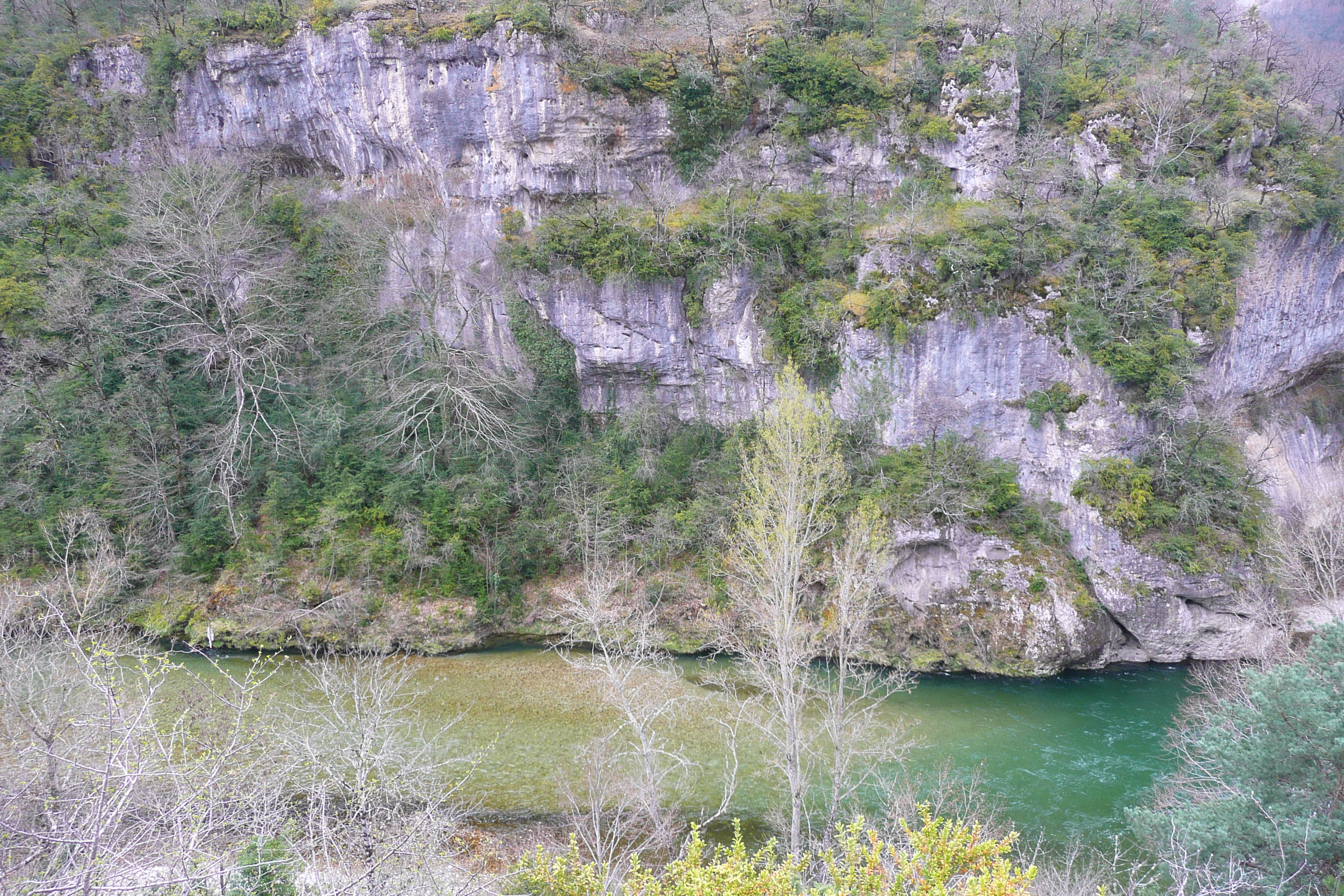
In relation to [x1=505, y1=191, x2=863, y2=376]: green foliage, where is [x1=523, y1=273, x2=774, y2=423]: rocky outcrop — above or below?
below

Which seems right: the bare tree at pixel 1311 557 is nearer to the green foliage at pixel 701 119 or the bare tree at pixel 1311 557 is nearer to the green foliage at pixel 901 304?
the green foliage at pixel 901 304

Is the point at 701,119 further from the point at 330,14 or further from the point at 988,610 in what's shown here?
the point at 988,610

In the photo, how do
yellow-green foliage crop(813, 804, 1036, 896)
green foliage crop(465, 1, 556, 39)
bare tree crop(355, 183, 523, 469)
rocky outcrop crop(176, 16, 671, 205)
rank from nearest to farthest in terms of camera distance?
yellow-green foliage crop(813, 804, 1036, 896) < bare tree crop(355, 183, 523, 469) < green foliage crop(465, 1, 556, 39) < rocky outcrop crop(176, 16, 671, 205)

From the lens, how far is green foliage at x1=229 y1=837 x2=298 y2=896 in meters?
6.66

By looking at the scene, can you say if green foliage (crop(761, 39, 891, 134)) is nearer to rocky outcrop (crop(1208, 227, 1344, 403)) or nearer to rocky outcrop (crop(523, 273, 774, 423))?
rocky outcrop (crop(523, 273, 774, 423))

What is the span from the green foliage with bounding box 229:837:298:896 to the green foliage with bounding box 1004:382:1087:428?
19333 millimetres

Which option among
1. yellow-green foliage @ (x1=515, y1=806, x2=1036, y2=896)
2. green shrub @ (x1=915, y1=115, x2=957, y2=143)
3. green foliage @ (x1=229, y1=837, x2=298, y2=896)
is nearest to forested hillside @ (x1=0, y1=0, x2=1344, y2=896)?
green shrub @ (x1=915, y1=115, x2=957, y2=143)

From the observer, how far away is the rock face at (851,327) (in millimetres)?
17328

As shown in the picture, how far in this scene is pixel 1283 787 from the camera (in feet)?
26.2

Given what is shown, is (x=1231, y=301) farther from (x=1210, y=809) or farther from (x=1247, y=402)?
(x=1210, y=809)

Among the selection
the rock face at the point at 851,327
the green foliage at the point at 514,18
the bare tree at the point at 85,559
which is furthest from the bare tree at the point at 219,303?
the green foliage at the point at 514,18

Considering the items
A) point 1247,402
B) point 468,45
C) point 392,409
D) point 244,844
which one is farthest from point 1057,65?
point 244,844

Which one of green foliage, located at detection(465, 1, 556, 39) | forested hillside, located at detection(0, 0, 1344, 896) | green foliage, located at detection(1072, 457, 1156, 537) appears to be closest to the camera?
forested hillside, located at detection(0, 0, 1344, 896)

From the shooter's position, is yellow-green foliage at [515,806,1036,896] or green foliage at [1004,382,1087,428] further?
green foliage at [1004,382,1087,428]
